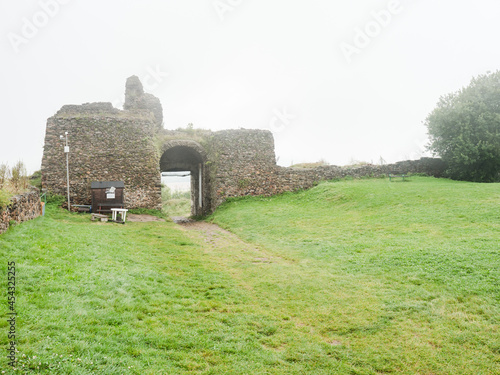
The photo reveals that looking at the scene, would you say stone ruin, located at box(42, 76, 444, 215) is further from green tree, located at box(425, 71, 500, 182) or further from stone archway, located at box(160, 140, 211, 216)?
green tree, located at box(425, 71, 500, 182)

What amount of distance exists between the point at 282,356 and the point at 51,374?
2877mm

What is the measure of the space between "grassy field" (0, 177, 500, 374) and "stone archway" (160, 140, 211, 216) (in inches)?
464

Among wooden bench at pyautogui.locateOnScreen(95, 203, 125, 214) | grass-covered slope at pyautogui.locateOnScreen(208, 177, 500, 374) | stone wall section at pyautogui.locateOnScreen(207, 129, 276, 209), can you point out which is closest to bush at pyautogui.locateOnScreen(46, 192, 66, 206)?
wooden bench at pyautogui.locateOnScreen(95, 203, 125, 214)

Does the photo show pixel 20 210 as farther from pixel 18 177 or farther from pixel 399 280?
pixel 399 280

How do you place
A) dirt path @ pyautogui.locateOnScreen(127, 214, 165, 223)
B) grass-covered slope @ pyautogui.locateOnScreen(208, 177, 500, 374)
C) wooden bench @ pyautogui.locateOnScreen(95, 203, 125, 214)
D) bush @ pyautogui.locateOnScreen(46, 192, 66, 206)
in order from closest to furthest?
grass-covered slope @ pyautogui.locateOnScreen(208, 177, 500, 374) < dirt path @ pyautogui.locateOnScreen(127, 214, 165, 223) < wooden bench @ pyautogui.locateOnScreen(95, 203, 125, 214) < bush @ pyautogui.locateOnScreen(46, 192, 66, 206)

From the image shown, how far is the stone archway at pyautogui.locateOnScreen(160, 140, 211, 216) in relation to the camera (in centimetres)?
2301

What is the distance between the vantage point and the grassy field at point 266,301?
4270 mm

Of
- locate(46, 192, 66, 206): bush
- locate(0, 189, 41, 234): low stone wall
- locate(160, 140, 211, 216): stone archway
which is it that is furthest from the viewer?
locate(160, 140, 211, 216): stone archway

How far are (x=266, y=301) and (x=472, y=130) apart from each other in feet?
81.7

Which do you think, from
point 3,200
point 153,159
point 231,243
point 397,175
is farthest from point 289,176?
point 3,200

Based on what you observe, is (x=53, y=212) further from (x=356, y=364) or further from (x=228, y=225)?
(x=356, y=364)

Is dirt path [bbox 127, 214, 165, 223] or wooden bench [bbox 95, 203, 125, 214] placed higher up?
wooden bench [bbox 95, 203, 125, 214]

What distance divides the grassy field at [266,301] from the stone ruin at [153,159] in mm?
8804

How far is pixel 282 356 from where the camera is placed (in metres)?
4.55
